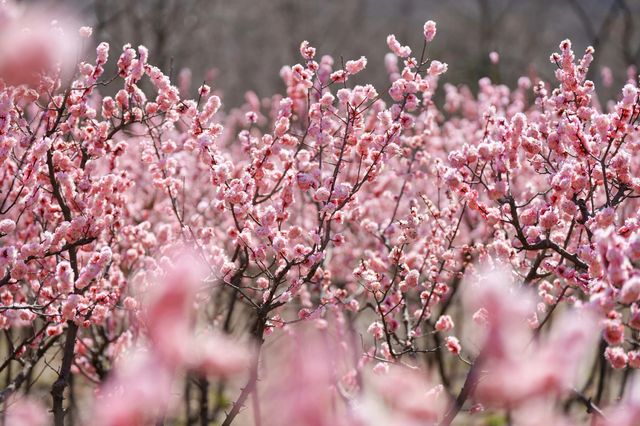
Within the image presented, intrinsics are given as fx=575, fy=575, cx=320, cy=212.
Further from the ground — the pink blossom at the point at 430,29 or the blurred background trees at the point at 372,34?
the blurred background trees at the point at 372,34

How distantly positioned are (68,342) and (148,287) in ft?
2.70

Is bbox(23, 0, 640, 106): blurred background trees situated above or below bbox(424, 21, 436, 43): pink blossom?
above

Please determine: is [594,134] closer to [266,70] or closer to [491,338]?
[491,338]

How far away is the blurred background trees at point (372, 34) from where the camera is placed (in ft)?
70.4

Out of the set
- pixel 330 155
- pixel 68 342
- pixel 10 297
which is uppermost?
pixel 330 155

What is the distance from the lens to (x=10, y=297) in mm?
4219

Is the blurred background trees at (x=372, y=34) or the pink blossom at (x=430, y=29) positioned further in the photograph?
the blurred background trees at (x=372, y=34)

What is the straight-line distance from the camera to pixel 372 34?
96.3 feet

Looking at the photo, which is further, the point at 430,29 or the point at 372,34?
the point at 372,34

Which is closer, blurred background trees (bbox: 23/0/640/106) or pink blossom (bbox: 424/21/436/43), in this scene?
pink blossom (bbox: 424/21/436/43)

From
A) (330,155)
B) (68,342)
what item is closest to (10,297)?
(68,342)

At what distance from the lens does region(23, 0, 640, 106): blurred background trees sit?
2145 cm

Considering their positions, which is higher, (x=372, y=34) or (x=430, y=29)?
Result: (x=372, y=34)

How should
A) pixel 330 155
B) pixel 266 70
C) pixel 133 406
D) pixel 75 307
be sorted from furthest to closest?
1. pixel 266 70
2. pixel 330 155
3. pixel 75 307
4. pixel 133 406
